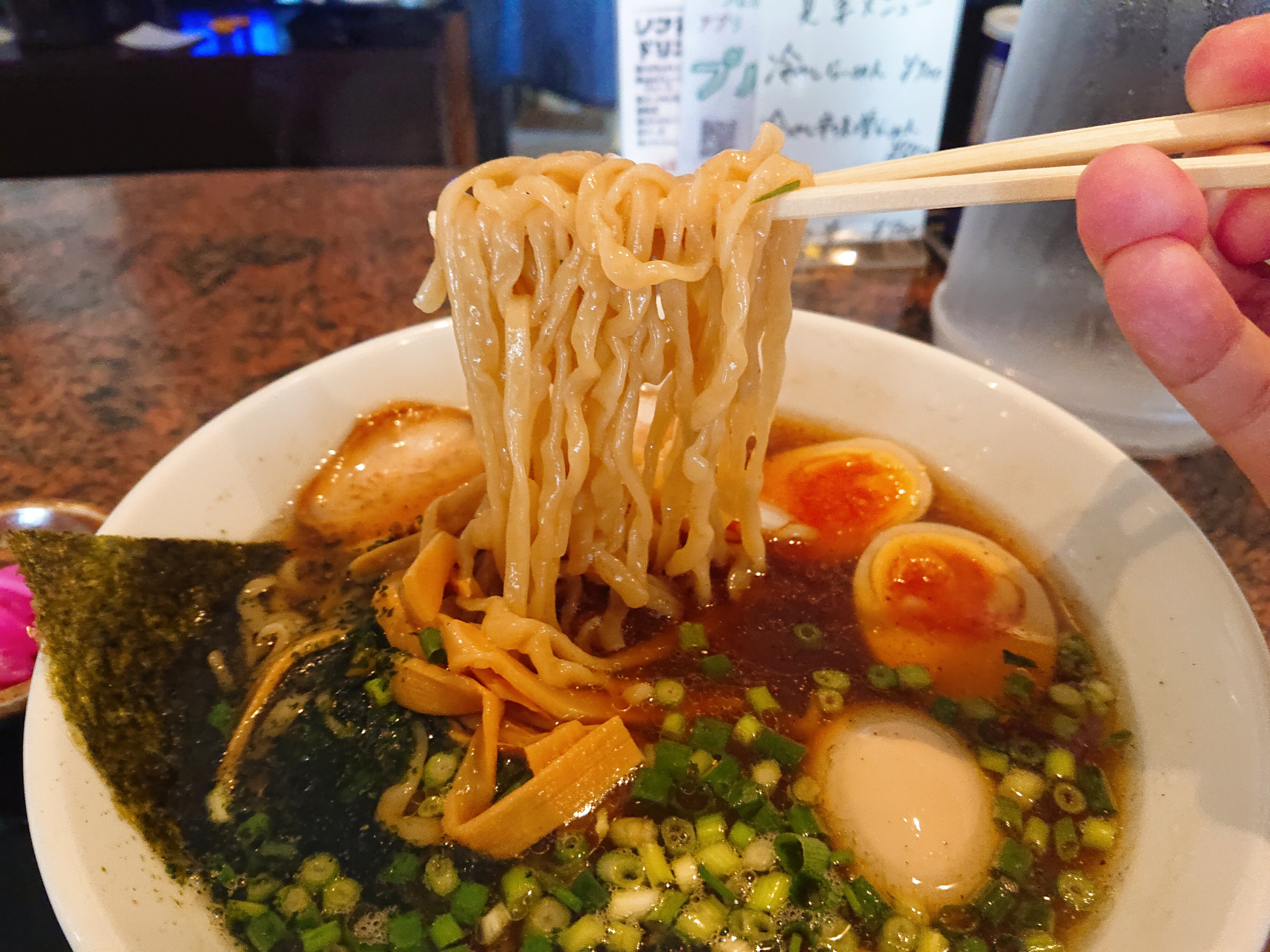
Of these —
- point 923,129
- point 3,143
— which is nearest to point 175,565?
point 923,129

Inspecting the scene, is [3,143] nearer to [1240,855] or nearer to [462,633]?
[462,633]

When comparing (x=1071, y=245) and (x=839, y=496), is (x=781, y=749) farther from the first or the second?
(x=1071, y=245)

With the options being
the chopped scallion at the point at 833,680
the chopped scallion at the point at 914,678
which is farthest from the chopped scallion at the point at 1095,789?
the chopped scallion at the point at 833,680

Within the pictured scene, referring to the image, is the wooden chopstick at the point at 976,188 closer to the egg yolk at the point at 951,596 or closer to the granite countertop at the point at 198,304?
the egg yolk at the point at 951,596

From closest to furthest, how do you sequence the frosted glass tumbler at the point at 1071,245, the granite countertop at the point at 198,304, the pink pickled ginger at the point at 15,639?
the pink pickled ginger at the point at 15,639
the frosted glass tumbler at the point at 1071,245
the granite countertop at the point at 198,304

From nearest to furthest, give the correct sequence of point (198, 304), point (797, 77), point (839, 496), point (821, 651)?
1. point (821, 651)
2. point (839, 496)
3. point (797, 77)
4. point (198, 304)

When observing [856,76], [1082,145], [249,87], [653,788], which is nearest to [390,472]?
[653,788]
